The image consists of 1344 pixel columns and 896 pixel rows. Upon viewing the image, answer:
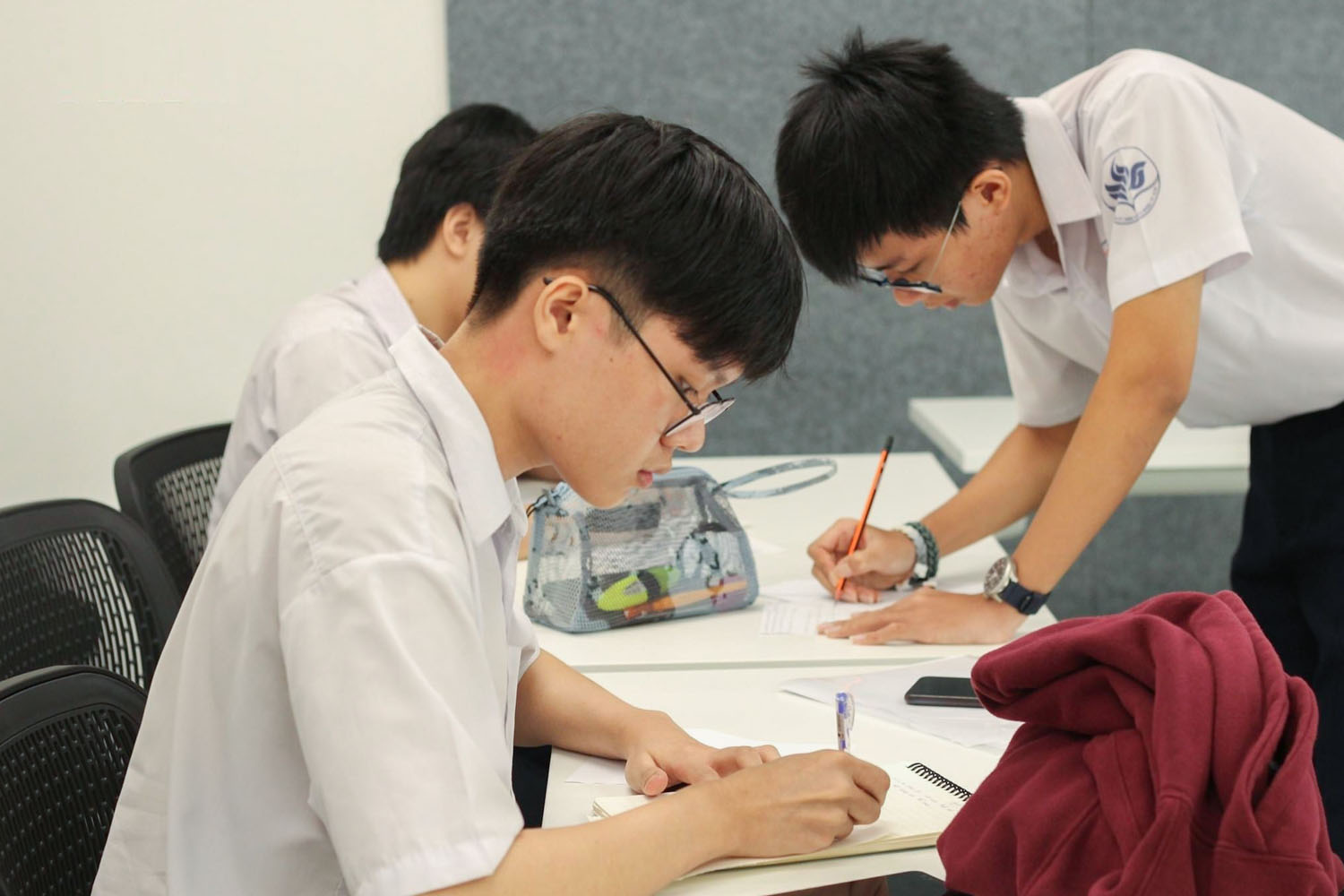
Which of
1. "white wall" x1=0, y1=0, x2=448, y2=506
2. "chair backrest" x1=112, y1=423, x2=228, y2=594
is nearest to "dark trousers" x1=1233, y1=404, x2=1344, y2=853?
"chair backrest" x1=112, y1=423, x2=228, y2=594

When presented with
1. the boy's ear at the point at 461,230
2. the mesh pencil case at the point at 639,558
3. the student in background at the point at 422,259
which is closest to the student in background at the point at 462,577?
the mesh pencil case at the point at 639,558

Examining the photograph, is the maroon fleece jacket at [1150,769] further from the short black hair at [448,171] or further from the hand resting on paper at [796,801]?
the short black hair at [448,171]

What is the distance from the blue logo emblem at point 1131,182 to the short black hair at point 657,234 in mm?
668

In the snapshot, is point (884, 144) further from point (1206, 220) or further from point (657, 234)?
point (657, 234)

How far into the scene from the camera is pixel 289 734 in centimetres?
81

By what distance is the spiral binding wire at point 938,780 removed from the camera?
1.03 metres

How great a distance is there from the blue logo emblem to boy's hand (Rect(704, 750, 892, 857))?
78cm

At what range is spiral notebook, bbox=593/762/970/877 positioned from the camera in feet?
3.00

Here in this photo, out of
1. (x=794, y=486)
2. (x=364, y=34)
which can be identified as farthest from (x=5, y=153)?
(x=794, y=486)

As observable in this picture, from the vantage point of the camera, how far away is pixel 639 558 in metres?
1.53

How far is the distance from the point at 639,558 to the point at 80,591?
598 mm

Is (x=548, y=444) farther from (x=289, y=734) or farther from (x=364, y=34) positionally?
(x=364, y=34)

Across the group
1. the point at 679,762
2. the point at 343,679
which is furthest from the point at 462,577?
the point at 679,762

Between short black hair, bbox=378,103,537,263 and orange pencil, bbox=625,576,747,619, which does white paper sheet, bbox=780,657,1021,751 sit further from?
short black hair, bbox=378,103,537,263
